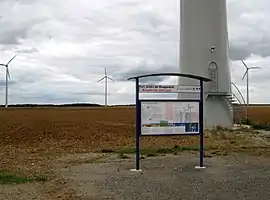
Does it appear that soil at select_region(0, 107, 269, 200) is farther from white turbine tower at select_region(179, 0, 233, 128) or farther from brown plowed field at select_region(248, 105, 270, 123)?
brown plowed field at select_region(248, 105, 270, 123)

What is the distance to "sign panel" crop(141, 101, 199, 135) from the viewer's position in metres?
14.1

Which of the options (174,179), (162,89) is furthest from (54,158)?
(174,179)

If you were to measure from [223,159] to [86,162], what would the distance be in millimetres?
4327

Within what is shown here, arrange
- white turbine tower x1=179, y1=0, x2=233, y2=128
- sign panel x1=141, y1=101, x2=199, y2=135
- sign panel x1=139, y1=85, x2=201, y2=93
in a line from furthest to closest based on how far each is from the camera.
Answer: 1. white turbine tower x1=179, y1=0, x2=233, y2=128
2. sign panel x1=141, y1=101, x2=199, y2=135
3. sign panel x1=139, y1=85, x2=201, y2=93

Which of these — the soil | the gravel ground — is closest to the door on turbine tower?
the soil

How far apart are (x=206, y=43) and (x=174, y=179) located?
19.2 meters

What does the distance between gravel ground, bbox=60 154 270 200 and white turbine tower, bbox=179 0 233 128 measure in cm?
1446

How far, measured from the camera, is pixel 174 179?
1205cm

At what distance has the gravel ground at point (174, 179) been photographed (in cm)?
1005

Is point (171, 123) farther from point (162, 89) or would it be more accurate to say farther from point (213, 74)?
point (213, 74)

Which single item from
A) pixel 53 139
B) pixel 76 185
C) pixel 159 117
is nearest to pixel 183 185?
A: pixel 76 185

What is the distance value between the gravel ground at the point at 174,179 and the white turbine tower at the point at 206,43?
569 inches

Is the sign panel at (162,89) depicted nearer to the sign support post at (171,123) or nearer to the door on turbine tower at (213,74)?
the sign support post at (171,123)

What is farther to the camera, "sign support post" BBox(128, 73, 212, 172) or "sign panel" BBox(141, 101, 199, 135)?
"sign panel" BBox(141, 101, 199, 135)
